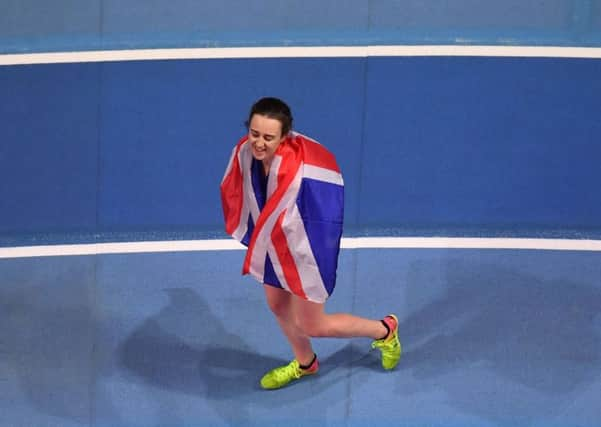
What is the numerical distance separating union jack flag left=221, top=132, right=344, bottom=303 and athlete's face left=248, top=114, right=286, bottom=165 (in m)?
0.07

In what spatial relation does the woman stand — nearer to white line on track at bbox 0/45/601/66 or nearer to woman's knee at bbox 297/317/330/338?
woman's knee at bbox 297/317/330/338

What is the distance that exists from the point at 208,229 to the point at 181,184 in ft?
1.14

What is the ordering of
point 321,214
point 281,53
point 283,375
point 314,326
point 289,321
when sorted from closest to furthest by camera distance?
point 321,214 < point 314,326 < point 289,321 < point 283,375 < point 281,53

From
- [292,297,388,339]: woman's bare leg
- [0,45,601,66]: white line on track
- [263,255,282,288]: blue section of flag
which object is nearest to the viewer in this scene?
[263,255,282,288]: blue section of flag

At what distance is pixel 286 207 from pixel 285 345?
1.32 m

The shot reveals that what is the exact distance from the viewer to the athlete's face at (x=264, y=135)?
4551mm

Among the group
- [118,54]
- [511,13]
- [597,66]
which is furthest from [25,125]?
[597,66]

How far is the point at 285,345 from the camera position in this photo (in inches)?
226

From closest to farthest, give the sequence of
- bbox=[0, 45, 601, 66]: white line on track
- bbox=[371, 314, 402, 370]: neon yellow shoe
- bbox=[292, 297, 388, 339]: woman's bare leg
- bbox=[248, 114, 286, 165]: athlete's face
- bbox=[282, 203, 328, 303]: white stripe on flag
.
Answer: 1. bbox=[248, 114, 286, 165]: athlete's face
2. bbox=[282, 203, 328, 303]: white stripe on flag
3. bbox=[292, 297, 388, 339]: woman's bare leg
4. bbox=[371, 314, 402, 370]: neon yellow shoe
5. bbox=[0, 45, 601, 66]: white line on track

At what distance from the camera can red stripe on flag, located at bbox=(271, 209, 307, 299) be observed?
15.5 ft

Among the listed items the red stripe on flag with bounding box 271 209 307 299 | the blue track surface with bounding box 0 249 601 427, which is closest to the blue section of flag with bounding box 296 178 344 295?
the red stripe on flag with bounding box 271 209 307 299

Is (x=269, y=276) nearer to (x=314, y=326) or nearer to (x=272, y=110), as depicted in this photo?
(x=314, y=326)

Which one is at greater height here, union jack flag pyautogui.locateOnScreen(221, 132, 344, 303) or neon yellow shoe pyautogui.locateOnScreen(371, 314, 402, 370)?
union jack flag pyautogui.locateOnScreen(221, 132, 344, 303)

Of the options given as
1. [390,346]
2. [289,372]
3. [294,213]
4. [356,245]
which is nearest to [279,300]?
[289,372]
